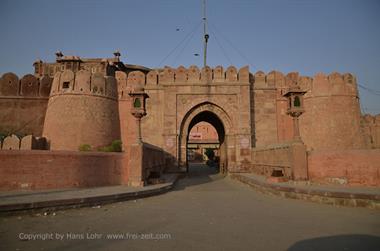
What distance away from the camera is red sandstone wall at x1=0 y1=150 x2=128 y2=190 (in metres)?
8.40

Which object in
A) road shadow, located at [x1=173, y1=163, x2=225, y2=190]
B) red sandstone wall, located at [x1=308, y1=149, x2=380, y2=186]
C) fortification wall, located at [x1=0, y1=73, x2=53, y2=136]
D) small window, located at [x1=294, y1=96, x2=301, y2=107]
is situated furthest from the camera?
fortification wall, located at [x1=0, y1=73, x2=53, y2=136]

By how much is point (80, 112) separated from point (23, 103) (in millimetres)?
4745

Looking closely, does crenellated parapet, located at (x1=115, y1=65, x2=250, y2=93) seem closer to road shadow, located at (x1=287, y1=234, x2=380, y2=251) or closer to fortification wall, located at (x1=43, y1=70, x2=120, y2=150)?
fortification wall, located at (x1=43, y1=70, x2=120, y2=150)

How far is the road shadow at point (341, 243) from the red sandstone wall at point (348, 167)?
5.35m

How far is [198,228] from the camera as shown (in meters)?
4.98

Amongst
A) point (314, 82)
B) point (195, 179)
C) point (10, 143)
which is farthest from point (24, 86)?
point (314, 82)

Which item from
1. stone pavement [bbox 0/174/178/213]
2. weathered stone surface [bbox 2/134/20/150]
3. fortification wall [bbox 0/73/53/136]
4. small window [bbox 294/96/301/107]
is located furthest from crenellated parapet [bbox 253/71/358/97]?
fortification wall [bbox 0/73/53/136]

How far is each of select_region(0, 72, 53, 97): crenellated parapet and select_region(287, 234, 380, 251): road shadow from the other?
18969 millimetres

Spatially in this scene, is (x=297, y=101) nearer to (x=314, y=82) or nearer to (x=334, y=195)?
(x=334, y=195)

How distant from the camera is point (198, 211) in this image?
6660 mm

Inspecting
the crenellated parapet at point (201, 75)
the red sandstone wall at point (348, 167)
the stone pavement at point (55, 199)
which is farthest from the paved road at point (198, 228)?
the crenellated parapet at point (201, 75)

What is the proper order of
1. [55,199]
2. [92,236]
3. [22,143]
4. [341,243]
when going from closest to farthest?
[341,243], [92,236], [55,199], [22,143]

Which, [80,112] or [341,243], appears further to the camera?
[80,112]

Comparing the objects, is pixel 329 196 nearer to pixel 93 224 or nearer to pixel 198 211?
pixel 198 211
